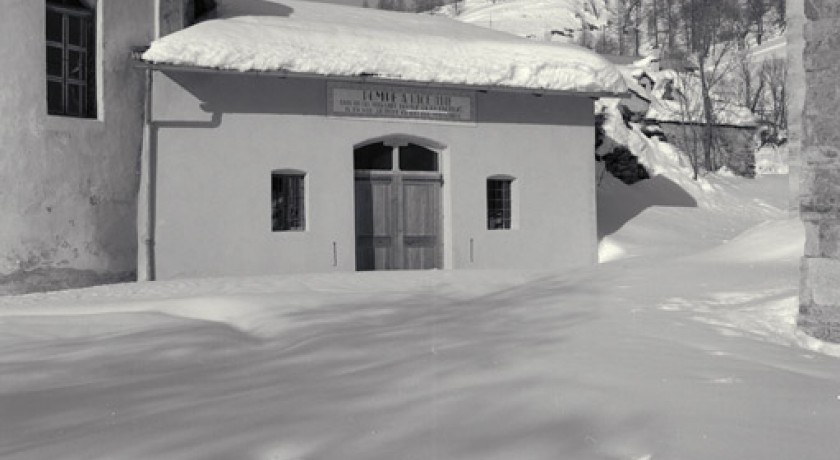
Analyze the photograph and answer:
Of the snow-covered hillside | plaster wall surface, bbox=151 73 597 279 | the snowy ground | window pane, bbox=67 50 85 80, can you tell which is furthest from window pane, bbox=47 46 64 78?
the snow-covered hillside

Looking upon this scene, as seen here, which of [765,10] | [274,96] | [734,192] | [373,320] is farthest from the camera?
[765,10]

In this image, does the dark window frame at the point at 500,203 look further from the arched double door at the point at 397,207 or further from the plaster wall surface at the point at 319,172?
the arched double door at the point at 397,207

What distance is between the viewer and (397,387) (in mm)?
4602

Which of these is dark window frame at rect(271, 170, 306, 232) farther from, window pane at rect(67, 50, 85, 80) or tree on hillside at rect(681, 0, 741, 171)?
tree on hillside at rect(681, 0, 741, 171)

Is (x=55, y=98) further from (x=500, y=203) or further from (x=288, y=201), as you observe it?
(x=500, y=203)

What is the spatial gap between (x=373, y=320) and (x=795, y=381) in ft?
12.3

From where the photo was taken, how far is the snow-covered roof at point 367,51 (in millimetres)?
12023

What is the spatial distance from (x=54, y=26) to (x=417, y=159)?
6.07m

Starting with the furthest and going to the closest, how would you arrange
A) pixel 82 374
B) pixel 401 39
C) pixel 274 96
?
pixel 401 39 → pixel 274 96 → pixel 82 374

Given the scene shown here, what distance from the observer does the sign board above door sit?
43.5ft

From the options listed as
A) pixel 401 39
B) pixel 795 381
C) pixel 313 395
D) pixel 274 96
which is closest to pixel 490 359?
pixel 313 395

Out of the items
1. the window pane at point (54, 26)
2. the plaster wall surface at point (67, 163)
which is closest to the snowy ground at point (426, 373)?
the plaster wall surface at point (67, 163)

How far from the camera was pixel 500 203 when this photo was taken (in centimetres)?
1476

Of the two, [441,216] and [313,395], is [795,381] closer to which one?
[313,395]
